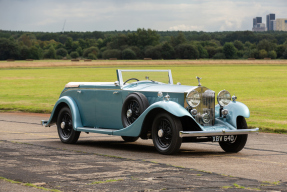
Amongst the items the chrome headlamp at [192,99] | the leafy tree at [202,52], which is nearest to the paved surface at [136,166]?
the chrome headlamp at [192,99]

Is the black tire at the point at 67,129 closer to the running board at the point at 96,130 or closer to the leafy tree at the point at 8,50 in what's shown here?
the running board at the point at 96,130

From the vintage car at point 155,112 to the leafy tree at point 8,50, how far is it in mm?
160756

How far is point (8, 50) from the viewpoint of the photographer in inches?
6614

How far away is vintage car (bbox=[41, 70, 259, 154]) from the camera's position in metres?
9.16

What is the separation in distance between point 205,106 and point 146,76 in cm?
187

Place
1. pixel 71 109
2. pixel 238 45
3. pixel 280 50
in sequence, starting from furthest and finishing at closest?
pixel 238 45
pixel 280 50
pixel 71 109

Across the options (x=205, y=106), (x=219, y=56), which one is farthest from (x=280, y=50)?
(x=205, y=106)

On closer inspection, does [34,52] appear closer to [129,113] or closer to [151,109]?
[129,113]

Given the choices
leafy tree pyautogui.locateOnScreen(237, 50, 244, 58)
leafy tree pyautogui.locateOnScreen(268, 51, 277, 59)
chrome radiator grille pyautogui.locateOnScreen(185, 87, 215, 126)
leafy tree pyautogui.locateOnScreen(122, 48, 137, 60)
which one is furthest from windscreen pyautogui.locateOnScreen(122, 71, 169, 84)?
leafy tree pyautogui.locateOnScreen(237, 50, 244, 58)

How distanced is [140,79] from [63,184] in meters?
4.58

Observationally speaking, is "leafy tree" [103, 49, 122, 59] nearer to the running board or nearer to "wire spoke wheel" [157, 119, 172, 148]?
the running board

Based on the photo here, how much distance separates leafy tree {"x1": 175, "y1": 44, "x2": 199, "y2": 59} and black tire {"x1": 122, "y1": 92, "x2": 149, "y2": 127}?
17042 centimetres

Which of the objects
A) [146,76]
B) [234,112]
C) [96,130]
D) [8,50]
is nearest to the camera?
[234,112]

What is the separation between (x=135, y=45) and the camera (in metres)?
199
